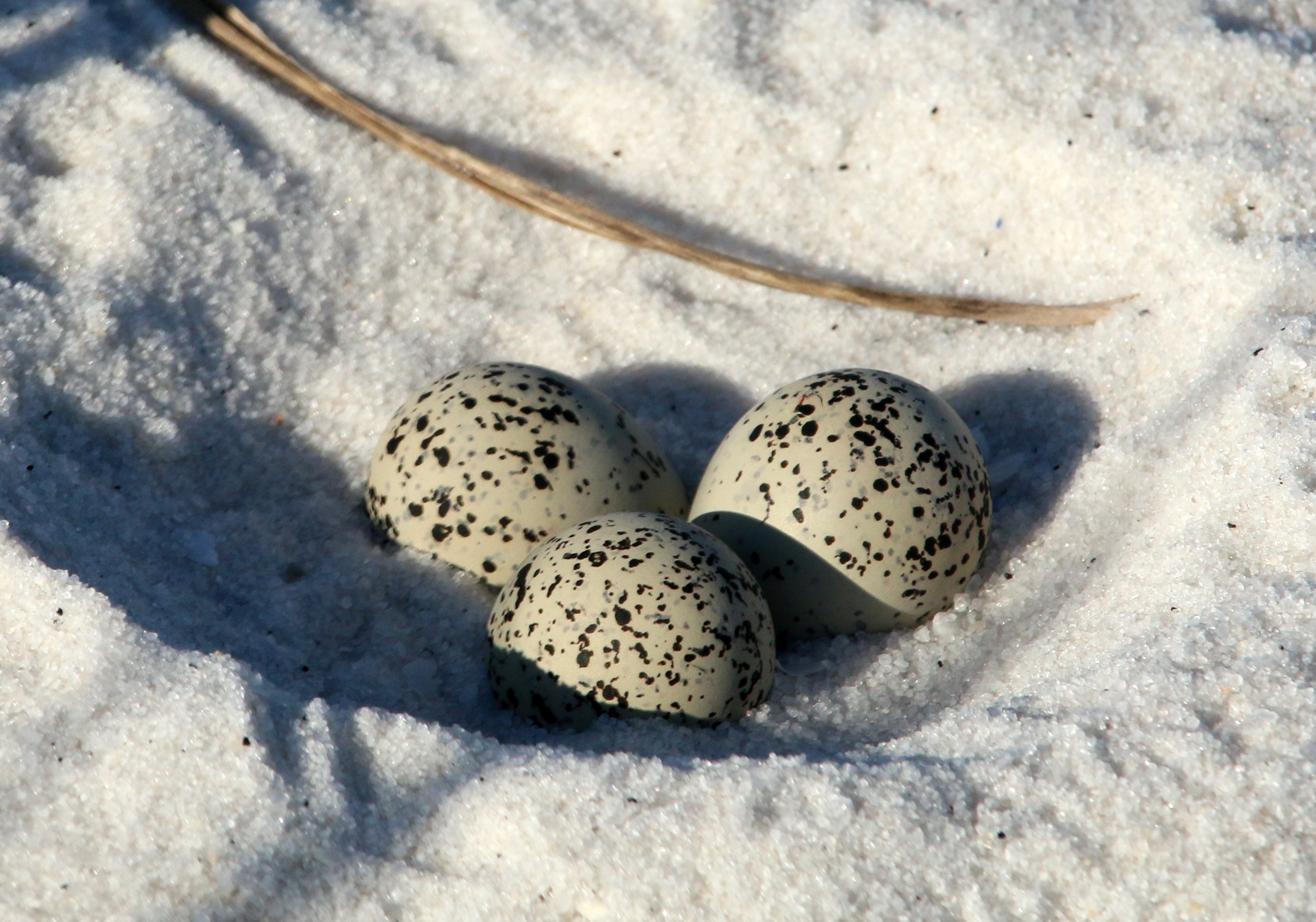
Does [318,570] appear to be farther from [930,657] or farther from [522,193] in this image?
[930,657]

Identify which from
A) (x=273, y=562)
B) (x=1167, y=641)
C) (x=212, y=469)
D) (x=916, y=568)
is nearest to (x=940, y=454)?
(x=916, y=568)

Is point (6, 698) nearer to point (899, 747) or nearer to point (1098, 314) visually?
point (899, 747)

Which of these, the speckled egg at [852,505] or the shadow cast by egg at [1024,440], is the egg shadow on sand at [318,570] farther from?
the speckled egg at [852,505]

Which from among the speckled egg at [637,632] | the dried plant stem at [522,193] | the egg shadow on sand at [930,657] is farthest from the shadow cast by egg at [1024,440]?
the speckled egg at [637,632]

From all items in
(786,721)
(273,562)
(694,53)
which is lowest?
(273,562)

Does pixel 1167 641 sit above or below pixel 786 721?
above
